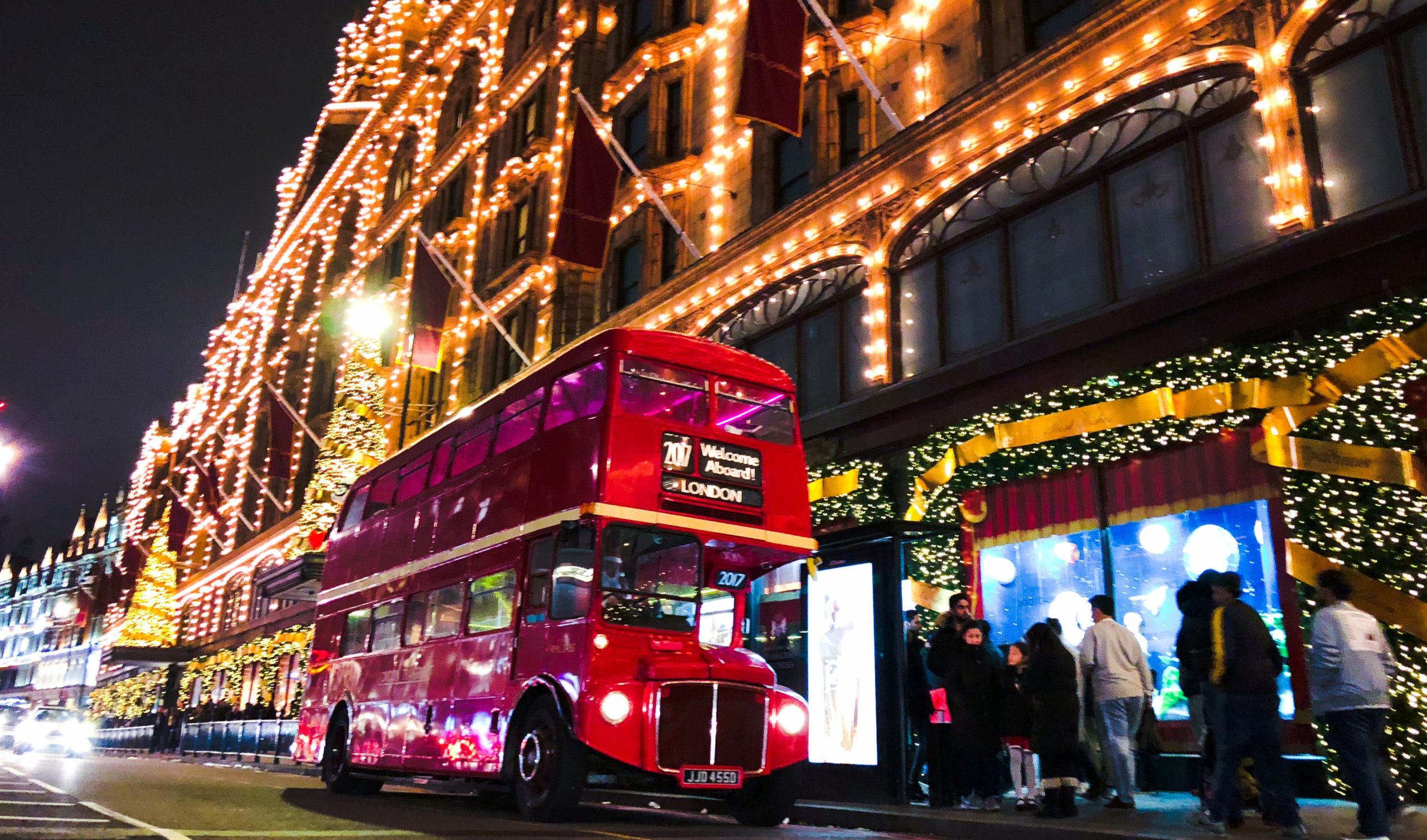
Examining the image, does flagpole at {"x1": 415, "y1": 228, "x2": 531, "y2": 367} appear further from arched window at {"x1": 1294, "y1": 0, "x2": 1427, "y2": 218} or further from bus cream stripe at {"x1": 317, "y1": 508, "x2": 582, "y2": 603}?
arched window at {"x1": 1294, "y1": 0, "x2": 1427, "y2": 218}

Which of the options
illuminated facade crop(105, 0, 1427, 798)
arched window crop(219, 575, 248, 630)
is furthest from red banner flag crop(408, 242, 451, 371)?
arched window crop(219, 575, 248, 630)

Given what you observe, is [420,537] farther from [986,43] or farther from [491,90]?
[491,90]

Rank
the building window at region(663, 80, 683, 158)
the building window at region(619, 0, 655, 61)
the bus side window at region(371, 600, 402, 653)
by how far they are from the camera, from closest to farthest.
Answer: the bus side window at region(371, 600, 402, 653) < the building window at region(663, 80, 683, 158) < the building window at region(619, 0, 655, 61)

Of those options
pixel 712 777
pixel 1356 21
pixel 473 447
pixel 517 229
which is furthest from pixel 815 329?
pixel 517 229

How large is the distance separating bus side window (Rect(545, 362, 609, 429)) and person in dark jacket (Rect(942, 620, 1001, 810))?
435 centimetres

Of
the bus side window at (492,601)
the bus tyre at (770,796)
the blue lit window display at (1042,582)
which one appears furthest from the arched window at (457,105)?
the bus tyre at (770,796)

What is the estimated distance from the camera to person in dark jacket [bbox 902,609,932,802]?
11.2 meters

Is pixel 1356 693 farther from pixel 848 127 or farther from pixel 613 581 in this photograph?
pixel 848 127

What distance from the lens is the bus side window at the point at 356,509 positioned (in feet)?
51.2

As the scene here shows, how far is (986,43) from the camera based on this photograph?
16.0m

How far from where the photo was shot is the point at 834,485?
1658 cm

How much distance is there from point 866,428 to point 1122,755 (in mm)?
7264

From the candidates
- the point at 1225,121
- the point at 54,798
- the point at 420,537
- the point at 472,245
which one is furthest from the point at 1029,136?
the point at 472,245

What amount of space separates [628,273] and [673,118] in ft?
12.5
